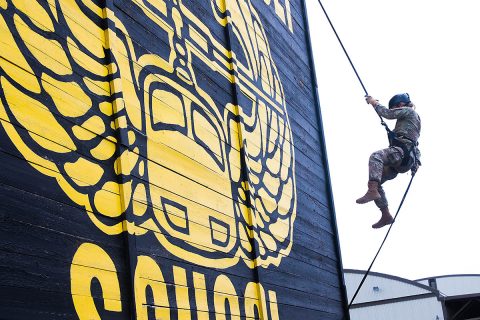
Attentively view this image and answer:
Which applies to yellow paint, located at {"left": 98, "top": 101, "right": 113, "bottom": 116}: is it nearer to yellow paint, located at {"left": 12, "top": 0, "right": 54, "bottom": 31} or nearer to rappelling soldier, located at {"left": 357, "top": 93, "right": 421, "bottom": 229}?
yellow paint, located at {"left": 12, "top": 0, "right": 54, "bottom": 31}

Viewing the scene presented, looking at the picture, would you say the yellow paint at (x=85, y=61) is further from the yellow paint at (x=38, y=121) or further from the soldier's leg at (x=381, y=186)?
the soldier's leg at (x=381, y=186)

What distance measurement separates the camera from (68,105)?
360 centimetres

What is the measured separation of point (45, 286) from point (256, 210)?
8.95 ft

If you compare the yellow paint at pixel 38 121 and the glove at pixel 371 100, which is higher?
the glove at pixel 371 100

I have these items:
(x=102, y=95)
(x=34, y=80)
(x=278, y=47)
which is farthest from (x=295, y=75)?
(x=34, y=80)

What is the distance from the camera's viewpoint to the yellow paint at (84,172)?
348cm

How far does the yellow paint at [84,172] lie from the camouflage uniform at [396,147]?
13.6 ft

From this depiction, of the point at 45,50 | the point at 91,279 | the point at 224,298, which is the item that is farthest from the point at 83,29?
the point at 224,298

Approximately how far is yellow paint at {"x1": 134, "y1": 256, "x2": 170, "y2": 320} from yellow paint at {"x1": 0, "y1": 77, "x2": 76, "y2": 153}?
782mm

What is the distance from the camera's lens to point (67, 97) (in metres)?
3.61

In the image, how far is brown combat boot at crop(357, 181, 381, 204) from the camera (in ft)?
23.3

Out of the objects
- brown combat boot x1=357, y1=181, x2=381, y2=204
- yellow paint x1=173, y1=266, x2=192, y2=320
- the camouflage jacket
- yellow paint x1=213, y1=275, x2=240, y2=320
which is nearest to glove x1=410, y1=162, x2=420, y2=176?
the camouflage jacket

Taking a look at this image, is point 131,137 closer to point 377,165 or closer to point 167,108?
point 167,108

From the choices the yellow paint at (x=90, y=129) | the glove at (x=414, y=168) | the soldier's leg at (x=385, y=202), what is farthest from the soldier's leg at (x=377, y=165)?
the yellow paint at (x=90, y=129)
